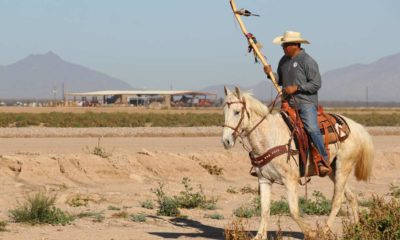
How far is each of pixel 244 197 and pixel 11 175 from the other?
5.81 m

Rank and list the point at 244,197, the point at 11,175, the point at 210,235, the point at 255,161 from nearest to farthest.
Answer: the point at 255,161 < the point at 210,235 < the point at 244,197 < the point at 11,175

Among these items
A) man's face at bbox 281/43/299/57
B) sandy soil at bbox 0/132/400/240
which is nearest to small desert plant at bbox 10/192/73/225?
sandy soil at bbox 0/132/400/240

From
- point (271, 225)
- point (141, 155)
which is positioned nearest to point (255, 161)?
point (271, 225)

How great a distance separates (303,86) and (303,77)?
0.52 ft

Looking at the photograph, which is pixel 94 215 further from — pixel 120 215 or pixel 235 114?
pixel 235 114

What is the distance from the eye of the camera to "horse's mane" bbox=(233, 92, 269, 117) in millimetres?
12203

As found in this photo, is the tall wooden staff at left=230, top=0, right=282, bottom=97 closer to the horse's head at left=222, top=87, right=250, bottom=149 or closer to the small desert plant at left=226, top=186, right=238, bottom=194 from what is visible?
the horse's head at left=222, top=87, right=250, bottom=149

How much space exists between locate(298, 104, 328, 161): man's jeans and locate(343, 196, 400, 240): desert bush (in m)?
1.60

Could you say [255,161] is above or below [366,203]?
above

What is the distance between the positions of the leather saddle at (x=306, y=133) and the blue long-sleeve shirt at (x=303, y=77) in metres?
0.25

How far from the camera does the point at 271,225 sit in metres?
15.1

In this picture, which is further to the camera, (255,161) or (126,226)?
(126,226)

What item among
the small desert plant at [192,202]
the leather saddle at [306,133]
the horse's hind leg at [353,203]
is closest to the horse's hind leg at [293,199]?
the leather saddle at [306,133]

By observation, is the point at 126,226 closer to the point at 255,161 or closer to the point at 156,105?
the point at 255,161
